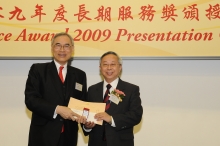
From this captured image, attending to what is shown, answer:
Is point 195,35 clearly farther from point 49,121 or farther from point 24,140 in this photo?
point 24,140

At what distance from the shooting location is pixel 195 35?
3.06 m

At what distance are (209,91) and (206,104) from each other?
0.15 m

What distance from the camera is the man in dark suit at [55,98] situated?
221cm

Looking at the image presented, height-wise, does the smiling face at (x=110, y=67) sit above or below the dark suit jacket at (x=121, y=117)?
above

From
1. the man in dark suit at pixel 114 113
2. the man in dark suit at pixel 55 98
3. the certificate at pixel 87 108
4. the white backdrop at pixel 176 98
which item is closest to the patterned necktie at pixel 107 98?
the man in dark suit at pixel 114 113

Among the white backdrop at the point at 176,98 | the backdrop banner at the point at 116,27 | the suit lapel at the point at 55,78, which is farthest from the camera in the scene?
the white backdrop at the point at 176,98

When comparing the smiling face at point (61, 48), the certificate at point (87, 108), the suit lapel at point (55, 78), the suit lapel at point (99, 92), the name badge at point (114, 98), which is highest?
the smiling face at point (61, 48)

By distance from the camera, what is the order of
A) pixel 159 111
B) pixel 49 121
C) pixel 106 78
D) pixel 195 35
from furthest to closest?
pixel 159 111 → pixel 195 35 → pixel 106 78 → pixel 49 121

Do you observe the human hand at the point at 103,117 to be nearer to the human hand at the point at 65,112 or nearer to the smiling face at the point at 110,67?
the human hand at the point at 65,112

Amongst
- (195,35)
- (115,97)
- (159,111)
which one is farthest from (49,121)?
(195,35)

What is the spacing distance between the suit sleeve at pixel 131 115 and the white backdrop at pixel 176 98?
864 millimetres

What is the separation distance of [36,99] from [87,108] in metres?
0.41

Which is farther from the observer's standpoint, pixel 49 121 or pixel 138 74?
pixel 138 74

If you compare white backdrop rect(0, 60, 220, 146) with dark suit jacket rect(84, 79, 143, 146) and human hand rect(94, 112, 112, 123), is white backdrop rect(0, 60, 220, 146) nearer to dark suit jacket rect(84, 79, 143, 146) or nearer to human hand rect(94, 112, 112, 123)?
dark suit jacket rect(84, 79, 143, 146)
